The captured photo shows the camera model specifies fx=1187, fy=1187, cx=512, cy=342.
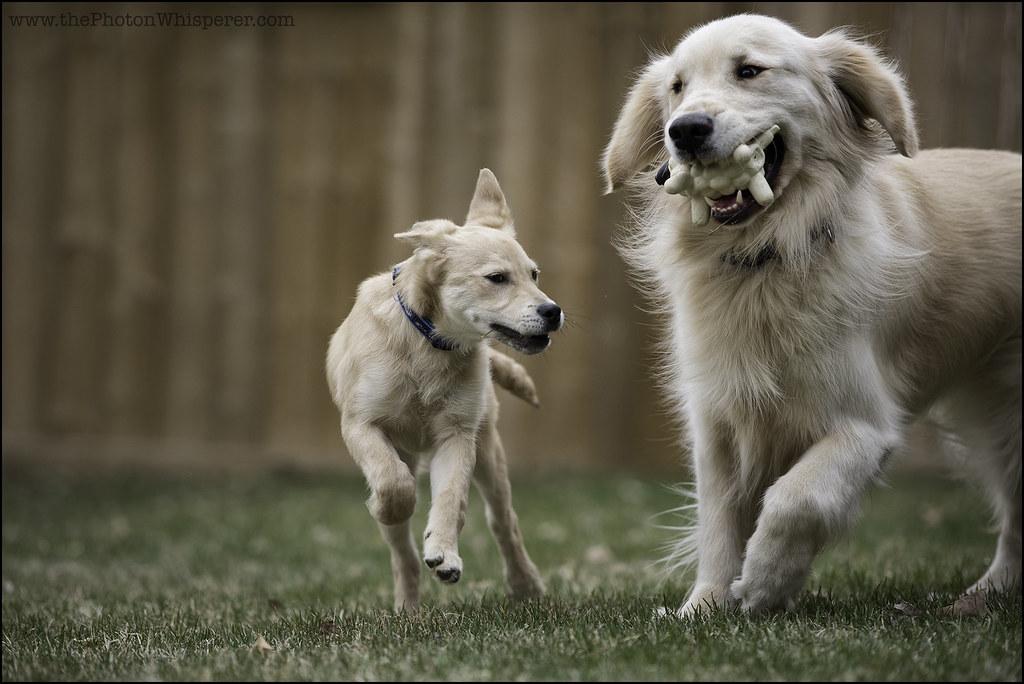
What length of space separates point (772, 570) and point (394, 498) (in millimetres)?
1134

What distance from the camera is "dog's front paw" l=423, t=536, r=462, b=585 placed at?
336 cm

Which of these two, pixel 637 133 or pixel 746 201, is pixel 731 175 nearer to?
pixel 746 201

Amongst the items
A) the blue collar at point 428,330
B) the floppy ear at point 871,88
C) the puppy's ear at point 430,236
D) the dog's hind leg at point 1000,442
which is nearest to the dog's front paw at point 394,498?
the blue collar at point 428,330

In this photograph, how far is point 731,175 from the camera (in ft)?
11.1

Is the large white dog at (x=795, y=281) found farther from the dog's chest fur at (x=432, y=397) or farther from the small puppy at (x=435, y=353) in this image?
the dog's chest fur at (x=432, y=397)

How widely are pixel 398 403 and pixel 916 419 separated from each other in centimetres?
178

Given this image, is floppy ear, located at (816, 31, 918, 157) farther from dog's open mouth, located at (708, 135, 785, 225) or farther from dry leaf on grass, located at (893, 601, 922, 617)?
dry leaf on grass, located at (893, 601, 922, 617)

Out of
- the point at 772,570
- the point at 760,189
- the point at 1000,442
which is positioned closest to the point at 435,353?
the point at 760,189

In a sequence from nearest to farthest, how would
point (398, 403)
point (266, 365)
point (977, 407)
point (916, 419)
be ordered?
point (398, 403) < point (916, 419) < point (977, 407) < point (266, 365)

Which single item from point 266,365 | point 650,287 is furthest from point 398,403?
point 266,365

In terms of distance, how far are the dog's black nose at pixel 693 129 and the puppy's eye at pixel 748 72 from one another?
270 mm

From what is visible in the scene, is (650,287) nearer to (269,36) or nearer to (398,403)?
(398,403)

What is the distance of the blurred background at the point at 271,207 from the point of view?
330 inches

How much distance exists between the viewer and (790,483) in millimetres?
3457
